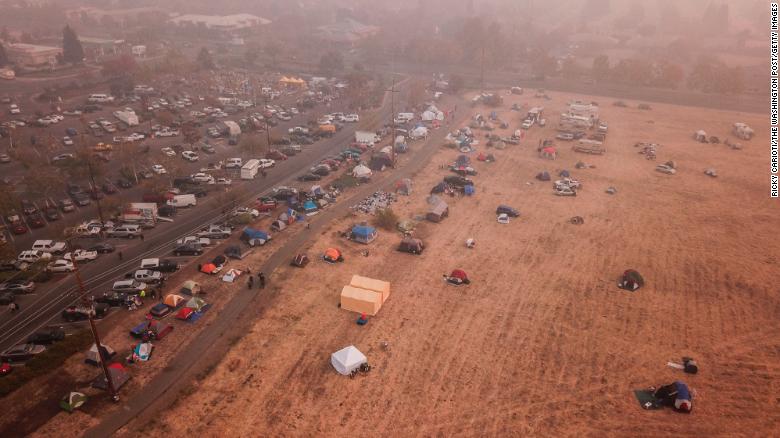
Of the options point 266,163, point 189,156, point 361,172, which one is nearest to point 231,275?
point 361,172

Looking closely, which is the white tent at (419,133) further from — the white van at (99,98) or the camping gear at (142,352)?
the white van at (99,98)

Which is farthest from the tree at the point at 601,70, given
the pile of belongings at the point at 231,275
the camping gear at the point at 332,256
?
the pile of belongings at the point at 231,275

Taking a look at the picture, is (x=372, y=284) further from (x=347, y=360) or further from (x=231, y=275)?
(x=231, y=275)

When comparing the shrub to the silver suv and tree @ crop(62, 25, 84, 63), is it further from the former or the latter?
tree @ crop(62, 25, 84, 63)

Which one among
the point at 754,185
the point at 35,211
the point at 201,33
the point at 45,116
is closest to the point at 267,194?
the point at 35,211

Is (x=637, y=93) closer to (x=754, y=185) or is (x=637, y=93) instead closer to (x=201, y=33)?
(x=754, y=185)
